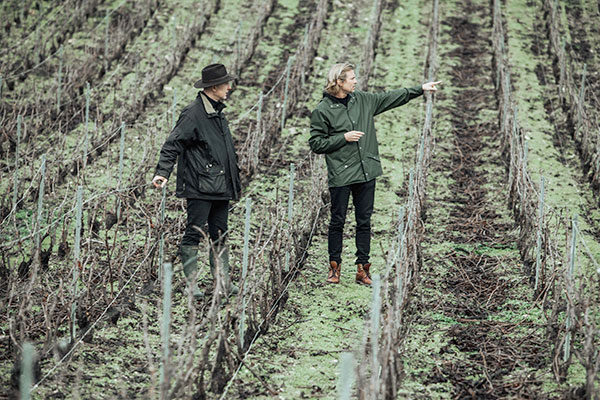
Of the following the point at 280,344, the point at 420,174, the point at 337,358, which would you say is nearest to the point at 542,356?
the point at 337,358

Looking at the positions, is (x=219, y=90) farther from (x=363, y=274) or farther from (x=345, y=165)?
(x=363, y=274)

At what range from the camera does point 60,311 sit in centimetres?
320

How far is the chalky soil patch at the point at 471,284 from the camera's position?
9.98 ft

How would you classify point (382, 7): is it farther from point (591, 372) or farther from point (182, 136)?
point (591, 372)

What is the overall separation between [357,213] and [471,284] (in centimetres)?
78

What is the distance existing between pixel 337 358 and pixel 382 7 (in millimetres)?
7258

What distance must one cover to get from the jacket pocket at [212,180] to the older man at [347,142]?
1.83 ft

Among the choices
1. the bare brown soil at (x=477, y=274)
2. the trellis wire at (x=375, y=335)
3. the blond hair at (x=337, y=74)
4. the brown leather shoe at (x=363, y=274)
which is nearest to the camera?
the trellis wire at (x=375, y=335)

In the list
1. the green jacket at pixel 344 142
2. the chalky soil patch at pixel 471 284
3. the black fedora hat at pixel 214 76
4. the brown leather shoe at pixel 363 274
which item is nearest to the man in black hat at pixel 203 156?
the black fedora hat at pixel 214 76

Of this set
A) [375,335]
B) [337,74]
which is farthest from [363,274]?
[375,335]

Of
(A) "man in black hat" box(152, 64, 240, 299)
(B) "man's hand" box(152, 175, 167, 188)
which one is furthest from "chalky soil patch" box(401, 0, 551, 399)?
(B) "man's hand" box(152, 175, 167, 188)

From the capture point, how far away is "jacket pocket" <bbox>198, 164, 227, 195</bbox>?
3506 millimetres

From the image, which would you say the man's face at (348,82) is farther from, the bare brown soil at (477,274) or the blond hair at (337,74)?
the bare brown soil at (477,274)

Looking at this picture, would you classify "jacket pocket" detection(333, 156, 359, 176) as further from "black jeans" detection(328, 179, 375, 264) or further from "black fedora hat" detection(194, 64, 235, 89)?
"black fedora hat" detection(194, 64, 235, 89)
